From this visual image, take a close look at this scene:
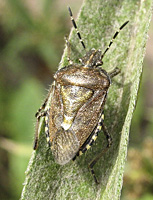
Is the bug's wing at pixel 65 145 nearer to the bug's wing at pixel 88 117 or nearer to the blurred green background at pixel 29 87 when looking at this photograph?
the bug's wing at pixel 88 117

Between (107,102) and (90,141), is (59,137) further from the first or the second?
(107,102)

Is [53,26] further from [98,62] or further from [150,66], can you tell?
[98,62]

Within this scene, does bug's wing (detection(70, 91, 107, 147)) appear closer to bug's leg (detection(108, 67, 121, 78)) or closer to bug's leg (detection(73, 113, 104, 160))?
bug's leg (detection(73, 113, 104, 160))

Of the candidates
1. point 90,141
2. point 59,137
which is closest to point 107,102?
point 90,141

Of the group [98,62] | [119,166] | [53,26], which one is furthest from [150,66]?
[119,166]

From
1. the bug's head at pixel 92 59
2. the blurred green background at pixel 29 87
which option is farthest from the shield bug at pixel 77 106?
the blurred green background at pixel 29 87

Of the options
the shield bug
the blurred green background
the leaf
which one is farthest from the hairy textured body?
the blurred green background

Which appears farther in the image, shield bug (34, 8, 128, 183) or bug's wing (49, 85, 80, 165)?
shield bug (34, 8, 128, 183)
